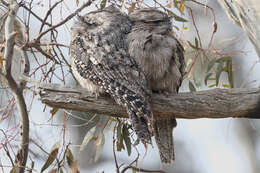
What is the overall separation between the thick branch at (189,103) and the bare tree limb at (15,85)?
222 millimetres

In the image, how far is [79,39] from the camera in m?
3.23

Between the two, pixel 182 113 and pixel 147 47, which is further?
pixel 147 47

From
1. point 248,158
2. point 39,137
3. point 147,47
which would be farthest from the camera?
point 248,158

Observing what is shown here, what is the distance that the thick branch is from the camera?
2799mm

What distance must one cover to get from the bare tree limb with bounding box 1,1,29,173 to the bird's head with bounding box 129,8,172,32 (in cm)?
96

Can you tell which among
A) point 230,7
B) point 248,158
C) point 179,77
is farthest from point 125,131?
point 248,158

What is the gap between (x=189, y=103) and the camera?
9.34 feet

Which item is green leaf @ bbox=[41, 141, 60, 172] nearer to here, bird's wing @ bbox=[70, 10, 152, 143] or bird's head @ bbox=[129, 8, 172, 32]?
bird's wing @ bbox=[70, 10, 152, 143]

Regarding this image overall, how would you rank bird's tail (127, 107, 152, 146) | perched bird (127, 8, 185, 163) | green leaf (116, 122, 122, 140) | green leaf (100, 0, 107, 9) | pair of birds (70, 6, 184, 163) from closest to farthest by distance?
bird's tail (127, 107, 152, 146)
pair of birds (70, 6, 184, 163)
perched bird (127, 8, 185, 163)
green leaf (116, 122, 122, 140)
green leaf (100, 0, 107, 9)

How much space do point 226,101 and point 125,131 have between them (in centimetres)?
102

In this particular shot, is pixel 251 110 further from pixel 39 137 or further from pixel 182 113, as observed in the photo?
pixel 39 137

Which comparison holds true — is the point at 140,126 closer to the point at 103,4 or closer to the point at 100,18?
the point at 100,18

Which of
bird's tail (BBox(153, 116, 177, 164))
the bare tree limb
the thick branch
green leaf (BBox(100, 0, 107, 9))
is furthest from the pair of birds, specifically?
the bare tree limb

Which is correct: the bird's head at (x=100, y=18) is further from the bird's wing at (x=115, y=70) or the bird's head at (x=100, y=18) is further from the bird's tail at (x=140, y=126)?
the bird's tail at (x=140, y=126)
